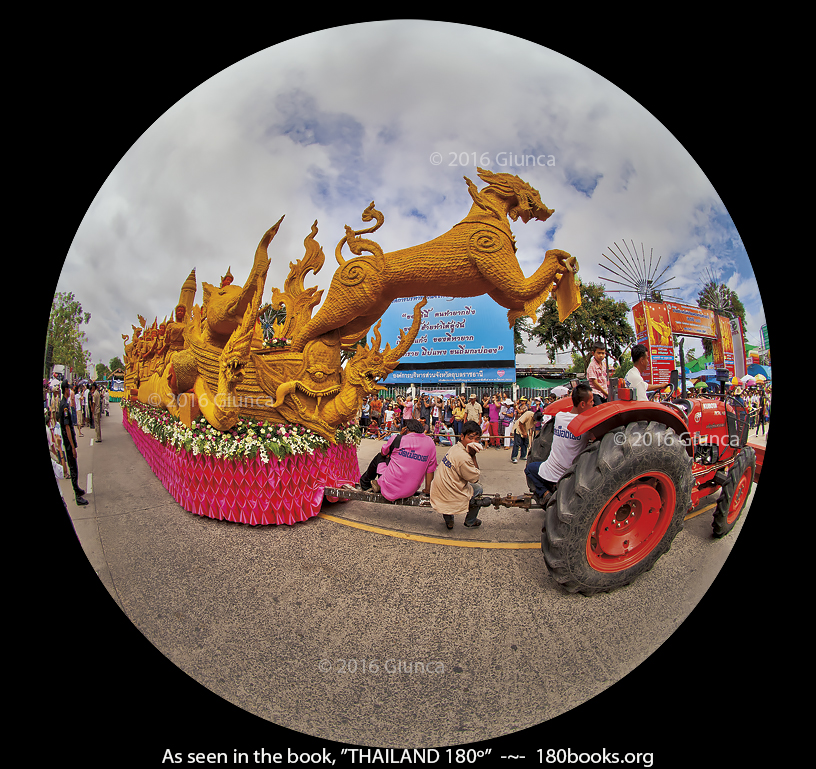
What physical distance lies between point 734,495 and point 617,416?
0.94 metres

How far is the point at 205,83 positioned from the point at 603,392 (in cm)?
259

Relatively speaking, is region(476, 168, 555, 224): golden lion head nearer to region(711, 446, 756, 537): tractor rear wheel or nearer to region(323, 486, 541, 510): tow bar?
region(323, 486, 541, 510): tow bar

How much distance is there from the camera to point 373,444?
6.19 ft

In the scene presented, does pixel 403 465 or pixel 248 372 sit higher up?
pixel 248 372

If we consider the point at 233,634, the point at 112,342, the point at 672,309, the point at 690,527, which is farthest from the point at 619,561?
the point at 112,342

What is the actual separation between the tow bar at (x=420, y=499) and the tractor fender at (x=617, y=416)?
36 centimetres

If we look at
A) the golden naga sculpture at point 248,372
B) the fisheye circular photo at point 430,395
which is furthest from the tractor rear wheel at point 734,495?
the golden naga sculpture at point 248,372

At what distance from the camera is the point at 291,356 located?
2248 millimetres

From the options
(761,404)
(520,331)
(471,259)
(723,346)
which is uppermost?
(471,259)

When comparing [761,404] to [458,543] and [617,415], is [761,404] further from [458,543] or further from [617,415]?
[458,543]

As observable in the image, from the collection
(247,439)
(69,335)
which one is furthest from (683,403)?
(69,335)

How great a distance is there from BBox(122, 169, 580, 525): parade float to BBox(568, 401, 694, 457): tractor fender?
17.3 inches

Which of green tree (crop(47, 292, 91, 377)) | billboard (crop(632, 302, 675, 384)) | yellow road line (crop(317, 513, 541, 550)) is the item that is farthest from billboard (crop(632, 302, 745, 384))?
green tree (crop(47, 292, 91, 377))

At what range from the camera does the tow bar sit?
64.7 inches
